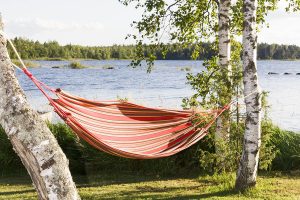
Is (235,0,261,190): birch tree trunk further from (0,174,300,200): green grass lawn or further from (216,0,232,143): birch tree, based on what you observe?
(216,0,232,143): birch tree

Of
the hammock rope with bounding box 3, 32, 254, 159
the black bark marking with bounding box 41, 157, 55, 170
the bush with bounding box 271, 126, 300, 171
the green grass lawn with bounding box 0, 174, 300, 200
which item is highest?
the black bark marking with bounding box 41, 157, 55, 170

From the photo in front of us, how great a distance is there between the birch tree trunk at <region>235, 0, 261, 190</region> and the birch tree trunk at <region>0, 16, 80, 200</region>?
7.38 ft

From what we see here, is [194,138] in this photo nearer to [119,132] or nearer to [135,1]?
[119,132]

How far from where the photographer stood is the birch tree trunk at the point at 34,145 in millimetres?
2031

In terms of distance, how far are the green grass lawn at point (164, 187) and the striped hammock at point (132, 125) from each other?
0.46m

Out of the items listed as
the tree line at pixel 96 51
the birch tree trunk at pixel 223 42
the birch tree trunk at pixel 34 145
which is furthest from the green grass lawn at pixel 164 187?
the tree line at pixel 96 51

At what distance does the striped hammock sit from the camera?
12.5ft

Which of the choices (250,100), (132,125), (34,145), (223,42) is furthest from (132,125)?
(34,145)

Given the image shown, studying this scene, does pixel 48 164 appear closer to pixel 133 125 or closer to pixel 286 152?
pixel 133 125

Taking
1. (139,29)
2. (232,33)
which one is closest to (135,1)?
(139,29)

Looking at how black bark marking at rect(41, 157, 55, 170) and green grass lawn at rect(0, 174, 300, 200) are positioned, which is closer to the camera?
black bark marking at rect(41, 157, 55, 170)

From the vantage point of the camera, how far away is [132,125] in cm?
441

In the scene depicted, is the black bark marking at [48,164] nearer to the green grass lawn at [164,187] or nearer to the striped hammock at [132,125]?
the striped hammock at [132,125]

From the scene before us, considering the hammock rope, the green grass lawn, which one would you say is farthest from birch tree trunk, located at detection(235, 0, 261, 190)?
the hammock rope
